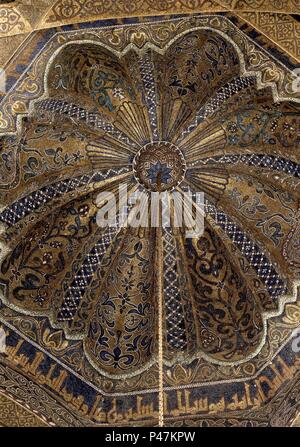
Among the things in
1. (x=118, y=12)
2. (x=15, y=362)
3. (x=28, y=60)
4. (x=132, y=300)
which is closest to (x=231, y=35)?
(x=118, y=12)

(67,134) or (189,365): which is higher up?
(67,134)

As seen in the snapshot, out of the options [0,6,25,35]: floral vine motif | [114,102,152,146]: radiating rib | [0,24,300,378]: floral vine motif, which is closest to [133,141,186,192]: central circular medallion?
[0,24,300,378]: floral vine motif

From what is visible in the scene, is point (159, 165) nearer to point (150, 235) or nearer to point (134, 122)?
point (134, 122)

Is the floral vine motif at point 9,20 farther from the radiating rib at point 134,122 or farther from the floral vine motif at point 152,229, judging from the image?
the radiating rib at point 134,122

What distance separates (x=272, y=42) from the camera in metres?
9.20

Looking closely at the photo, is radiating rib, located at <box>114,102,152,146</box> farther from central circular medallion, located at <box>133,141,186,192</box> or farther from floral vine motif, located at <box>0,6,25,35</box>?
floral vine motif, located at <box>0,6,25,35</box>

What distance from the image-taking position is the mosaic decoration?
984 centimetres

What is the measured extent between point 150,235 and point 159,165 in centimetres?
82

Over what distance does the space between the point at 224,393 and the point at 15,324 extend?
231cm

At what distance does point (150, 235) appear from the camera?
11.2 m

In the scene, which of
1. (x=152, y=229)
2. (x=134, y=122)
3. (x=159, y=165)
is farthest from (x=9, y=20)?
(x=152, y=229)

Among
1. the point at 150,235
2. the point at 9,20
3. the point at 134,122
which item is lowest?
the point at 150,235

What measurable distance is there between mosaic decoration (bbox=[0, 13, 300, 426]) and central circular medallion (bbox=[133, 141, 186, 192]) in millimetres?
18

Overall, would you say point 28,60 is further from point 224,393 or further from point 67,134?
point 224,393
